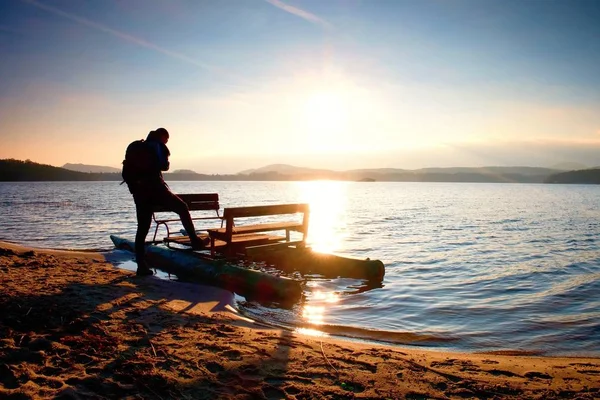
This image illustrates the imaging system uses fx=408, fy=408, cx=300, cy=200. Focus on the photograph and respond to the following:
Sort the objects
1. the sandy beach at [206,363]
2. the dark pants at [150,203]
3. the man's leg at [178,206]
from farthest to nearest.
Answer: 1. the man's leg at [178,206]
2. the dark pants at [150,203]
3. the sandy beach at [206,363]

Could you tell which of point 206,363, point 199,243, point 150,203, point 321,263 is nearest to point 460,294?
point 321,263

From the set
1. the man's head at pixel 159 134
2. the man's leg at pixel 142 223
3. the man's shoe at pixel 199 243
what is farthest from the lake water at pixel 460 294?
the man's head at pixel 159 134

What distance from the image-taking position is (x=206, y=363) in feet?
14.9

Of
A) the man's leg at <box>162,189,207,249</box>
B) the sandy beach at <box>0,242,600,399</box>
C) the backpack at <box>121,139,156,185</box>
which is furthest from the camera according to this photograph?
the man's leg at <box>162,189,207,249</box>

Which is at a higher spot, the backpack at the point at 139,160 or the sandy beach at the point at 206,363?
the backpack at the point at 139,160

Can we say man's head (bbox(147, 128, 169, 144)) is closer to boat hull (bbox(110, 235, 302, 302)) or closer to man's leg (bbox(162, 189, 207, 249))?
man's leg (bbox(162, 189, 207, 249))

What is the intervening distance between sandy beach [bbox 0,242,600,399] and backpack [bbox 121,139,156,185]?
2.50 metres

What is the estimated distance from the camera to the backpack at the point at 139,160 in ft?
26.6

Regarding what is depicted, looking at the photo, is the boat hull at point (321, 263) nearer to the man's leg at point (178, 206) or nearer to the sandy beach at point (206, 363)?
the man's leg at point (178, 206)

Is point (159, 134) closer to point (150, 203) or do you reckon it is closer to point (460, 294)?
point (150, 203)

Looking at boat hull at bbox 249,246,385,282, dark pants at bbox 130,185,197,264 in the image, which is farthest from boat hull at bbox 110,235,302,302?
dark pants at bbox 130,185,197,264

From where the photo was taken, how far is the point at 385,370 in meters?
4.77

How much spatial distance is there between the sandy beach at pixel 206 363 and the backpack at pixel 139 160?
250 centimetres

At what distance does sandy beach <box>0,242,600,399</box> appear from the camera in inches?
155
